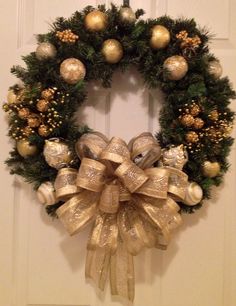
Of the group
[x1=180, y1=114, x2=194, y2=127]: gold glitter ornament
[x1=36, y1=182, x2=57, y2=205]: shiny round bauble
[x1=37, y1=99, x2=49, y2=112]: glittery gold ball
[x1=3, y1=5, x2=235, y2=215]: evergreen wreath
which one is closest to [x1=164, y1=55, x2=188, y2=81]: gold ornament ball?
[x1=3, y1=5, x2=235, y2=215]: evergreen wreath

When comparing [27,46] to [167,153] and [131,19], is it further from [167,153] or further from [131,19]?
[167,153]

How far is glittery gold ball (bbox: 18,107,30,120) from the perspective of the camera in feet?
2.46

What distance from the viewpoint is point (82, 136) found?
2.50 ft

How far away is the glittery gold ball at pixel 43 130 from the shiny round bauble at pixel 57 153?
2cm

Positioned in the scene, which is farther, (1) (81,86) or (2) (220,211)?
(2) (220,211)

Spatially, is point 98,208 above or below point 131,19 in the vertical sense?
below

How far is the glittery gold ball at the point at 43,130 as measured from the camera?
2.45 ft

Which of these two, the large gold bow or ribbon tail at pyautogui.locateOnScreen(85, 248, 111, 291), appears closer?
the large gold bow

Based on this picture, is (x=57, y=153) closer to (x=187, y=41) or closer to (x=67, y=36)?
(x=67, y=36)

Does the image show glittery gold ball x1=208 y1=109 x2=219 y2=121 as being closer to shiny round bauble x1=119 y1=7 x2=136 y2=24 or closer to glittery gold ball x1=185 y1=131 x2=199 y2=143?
glittery gold ball x1=185 y1=131 x2=199 y2=143

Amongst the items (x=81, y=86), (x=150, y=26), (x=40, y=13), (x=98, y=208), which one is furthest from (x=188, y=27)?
(x=98, y=208)

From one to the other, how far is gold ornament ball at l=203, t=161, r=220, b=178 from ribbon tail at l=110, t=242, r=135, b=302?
1.01 feet

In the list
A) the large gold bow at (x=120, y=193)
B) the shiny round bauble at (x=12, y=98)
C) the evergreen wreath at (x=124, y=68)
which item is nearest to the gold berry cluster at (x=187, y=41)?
the evergreen wreath at (x=124, y=68)

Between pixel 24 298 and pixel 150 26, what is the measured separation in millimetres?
880
